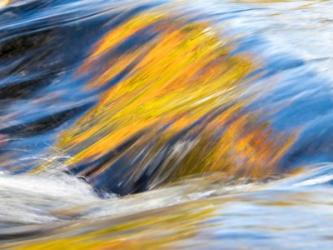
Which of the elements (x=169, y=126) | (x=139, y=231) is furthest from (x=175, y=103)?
(x=139, y=231)

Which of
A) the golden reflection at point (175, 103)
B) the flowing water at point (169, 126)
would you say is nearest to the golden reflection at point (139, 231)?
the flowing water at point (169, 126)

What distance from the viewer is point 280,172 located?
428 cm

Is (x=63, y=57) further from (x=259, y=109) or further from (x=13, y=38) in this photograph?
(x=259, y=109)

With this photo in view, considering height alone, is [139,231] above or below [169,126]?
above

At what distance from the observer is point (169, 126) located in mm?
5172

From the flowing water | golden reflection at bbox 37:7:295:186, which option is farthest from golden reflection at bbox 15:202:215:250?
golden reflection at bbox 37:7:295:186

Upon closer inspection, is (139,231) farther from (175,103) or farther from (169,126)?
(175,103)

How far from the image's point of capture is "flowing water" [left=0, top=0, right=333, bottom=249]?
316cm

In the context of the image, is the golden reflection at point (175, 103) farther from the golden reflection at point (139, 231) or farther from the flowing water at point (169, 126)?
the golden reflection at point (139, 231)

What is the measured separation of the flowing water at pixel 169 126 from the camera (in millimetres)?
3158

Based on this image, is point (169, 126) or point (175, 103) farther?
point (175, 103)

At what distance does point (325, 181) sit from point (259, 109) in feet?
3.69

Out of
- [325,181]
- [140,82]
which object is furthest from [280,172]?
[140,82]

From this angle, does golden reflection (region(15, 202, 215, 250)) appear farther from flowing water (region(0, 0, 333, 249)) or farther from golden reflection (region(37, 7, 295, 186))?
golden reflection (region(37, 7, 295, 186))
